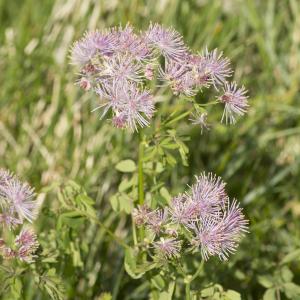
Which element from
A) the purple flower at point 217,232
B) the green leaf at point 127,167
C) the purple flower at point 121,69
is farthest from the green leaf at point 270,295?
the purple flower at point 121,69

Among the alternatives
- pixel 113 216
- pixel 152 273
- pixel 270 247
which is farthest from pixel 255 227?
pixel 152 273

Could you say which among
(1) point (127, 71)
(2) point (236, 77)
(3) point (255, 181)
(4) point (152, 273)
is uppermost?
(1) point (127, 71)

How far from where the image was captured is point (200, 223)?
166cm

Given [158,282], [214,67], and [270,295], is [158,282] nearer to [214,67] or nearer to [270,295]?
[270,295]

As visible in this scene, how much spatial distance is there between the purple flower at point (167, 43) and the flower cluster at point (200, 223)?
34cm

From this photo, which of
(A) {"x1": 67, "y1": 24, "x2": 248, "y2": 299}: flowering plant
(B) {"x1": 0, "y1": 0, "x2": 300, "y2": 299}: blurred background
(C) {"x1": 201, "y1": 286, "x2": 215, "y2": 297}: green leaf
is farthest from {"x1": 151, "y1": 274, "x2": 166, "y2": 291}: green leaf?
(B) {"x1": 0, "y1": 0, "x2": 300, "y2": 299}: blurred background

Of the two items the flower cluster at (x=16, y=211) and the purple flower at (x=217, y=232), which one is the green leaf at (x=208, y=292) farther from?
the flower cluster at (x=16, y=211)

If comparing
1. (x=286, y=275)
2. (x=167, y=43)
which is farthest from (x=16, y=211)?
(x=286, y=275)

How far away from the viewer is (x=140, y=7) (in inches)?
136

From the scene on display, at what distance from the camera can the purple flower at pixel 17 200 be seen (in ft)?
5.34

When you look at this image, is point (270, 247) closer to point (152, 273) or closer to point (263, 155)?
point (263, 155)

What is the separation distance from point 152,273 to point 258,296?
0.75m

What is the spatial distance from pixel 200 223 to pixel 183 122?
5.38ft

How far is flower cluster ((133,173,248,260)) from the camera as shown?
5.38 feet
